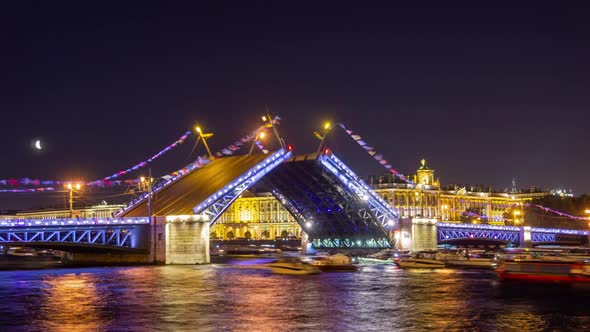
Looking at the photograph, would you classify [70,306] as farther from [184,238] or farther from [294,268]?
[184,238]

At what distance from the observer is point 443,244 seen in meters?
147

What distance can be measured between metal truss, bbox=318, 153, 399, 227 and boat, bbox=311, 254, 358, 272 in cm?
1262

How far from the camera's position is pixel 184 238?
252 ft

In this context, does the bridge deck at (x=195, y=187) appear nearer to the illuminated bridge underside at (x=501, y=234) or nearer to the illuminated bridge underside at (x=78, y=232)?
the illuminated bridge underside at (x=78, y=232)

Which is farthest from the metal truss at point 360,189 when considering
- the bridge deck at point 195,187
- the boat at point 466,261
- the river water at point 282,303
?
the river water at point 282,303

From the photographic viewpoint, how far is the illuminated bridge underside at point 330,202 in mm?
85250

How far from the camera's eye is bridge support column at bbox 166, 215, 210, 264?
76.2 metres

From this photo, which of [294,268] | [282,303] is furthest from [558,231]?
[282,303]

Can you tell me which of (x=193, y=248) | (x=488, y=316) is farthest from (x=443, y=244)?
(x=488, y=316)

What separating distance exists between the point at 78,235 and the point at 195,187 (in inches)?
480

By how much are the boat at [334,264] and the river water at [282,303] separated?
→ 8446 mm

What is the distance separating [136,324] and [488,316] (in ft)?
48.6

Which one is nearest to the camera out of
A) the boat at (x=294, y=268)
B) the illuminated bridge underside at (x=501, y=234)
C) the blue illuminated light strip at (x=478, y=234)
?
the boat at (x=294, y=268)

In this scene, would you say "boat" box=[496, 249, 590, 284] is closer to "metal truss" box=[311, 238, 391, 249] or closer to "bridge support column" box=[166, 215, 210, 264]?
"bridge support column" box=[166, 215, 210, 264]
